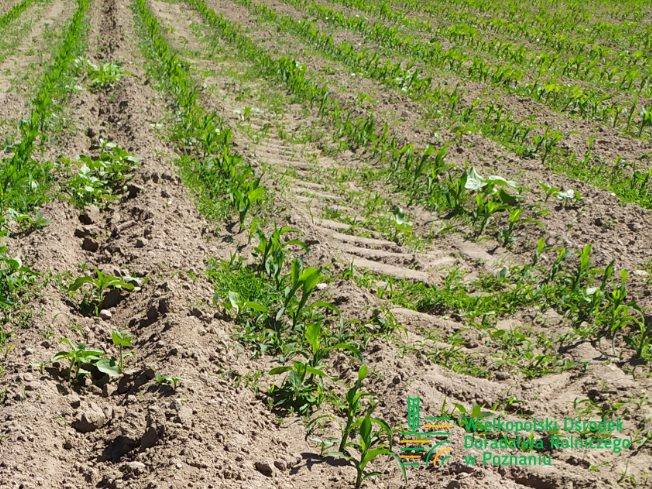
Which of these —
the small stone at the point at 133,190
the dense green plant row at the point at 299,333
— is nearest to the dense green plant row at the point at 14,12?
the small stone at the point at 133,190

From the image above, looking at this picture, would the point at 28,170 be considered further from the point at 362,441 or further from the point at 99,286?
the point at 362,441

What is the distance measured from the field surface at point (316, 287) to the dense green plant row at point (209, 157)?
0.03 m

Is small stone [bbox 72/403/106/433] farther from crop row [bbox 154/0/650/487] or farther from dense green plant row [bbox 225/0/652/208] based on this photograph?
dense green plant row [bbox 225/0/652/208]

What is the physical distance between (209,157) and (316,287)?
2.61 m

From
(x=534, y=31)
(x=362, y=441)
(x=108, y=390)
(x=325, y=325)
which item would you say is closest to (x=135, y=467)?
(x=108, y=390)

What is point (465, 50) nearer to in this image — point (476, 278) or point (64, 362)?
point (476, 278)

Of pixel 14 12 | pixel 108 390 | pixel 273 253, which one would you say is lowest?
pixel 108 390

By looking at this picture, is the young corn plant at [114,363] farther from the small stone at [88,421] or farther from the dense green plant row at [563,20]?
the dense green plant row at [563,20]

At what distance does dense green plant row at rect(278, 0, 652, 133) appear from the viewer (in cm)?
791

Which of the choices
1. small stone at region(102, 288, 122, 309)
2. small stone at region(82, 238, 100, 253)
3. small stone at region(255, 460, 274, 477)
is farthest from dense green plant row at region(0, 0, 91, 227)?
small stone at region(255, 460, 274, 477)

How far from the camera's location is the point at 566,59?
11906 mm

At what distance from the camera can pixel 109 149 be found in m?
5.98

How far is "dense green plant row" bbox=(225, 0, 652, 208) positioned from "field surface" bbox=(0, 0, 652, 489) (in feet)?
0.19

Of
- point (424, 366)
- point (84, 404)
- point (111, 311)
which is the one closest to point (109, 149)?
point (111, 311)
